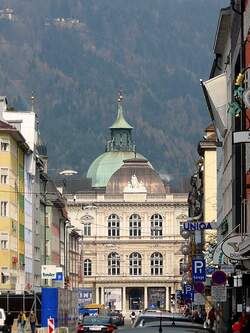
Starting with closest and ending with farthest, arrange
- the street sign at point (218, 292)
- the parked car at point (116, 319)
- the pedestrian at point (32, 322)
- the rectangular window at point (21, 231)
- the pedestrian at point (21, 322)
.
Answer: the street sign at point (218, 292), the pedestrian at point (32, 322), the pedestrian at point (21, 322), the parked car at point (116, 319), the rectangular window at point (21, 231)

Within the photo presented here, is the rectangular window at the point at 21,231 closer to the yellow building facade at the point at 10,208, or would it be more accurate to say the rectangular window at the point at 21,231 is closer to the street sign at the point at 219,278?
the yellow building facade at the point at 10,208

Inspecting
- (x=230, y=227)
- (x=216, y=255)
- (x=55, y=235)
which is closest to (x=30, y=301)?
(x=230, y=227)

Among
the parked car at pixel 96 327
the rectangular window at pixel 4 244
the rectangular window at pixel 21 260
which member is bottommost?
the parked car at pixel 96 327

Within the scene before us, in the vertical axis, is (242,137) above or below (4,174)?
below

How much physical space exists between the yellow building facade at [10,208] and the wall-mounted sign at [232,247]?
71.1 metres

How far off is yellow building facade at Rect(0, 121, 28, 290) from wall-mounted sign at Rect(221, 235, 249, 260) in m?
71.1

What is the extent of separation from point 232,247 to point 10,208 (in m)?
76.1

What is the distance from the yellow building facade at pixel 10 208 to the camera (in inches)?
4510

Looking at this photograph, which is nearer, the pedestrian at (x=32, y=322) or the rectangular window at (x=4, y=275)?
the pedestrian at (x=32, y=322)

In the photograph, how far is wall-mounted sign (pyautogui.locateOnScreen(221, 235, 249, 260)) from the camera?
1625 inches

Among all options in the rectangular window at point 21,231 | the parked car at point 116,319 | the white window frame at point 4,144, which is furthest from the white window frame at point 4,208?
the parked car at point 116,319

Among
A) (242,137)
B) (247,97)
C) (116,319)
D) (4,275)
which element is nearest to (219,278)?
(242,137)

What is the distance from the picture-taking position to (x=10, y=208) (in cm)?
11694

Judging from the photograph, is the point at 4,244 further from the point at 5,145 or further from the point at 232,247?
the point at 232,247
